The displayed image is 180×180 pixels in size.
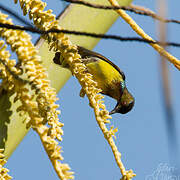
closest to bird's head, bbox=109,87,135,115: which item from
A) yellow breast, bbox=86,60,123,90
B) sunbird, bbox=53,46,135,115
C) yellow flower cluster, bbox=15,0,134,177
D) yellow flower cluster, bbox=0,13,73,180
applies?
sunbird, bbox=53,46,135,115

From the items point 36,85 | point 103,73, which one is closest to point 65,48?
point 36,85

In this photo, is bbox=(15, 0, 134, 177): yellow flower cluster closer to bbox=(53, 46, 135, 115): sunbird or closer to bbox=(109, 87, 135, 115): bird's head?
bbox=(53, 46, 135, 115): sunbird

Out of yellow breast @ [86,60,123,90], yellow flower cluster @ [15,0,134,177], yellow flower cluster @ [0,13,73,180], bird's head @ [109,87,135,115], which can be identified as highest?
bird's head @ [109,87,135,115]

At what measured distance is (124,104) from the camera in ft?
10.6

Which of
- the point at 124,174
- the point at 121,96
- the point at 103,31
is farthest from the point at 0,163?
the point at 121,96

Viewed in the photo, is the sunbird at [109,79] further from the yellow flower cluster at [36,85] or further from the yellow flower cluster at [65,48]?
the yellow flower cluster at [36,85]

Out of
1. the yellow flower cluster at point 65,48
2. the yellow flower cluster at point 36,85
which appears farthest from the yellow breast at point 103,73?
the yellow flower cluster at point 36,85

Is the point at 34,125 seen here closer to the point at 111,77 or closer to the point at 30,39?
the point at 30,39

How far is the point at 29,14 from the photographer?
892 mm

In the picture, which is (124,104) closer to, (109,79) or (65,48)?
(109,79)

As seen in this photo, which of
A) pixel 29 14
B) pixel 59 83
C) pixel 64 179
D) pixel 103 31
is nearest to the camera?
pixel 64 179

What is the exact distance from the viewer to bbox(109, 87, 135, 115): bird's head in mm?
3181

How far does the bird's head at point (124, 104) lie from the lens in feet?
10.4

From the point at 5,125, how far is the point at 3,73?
0.75 ft
